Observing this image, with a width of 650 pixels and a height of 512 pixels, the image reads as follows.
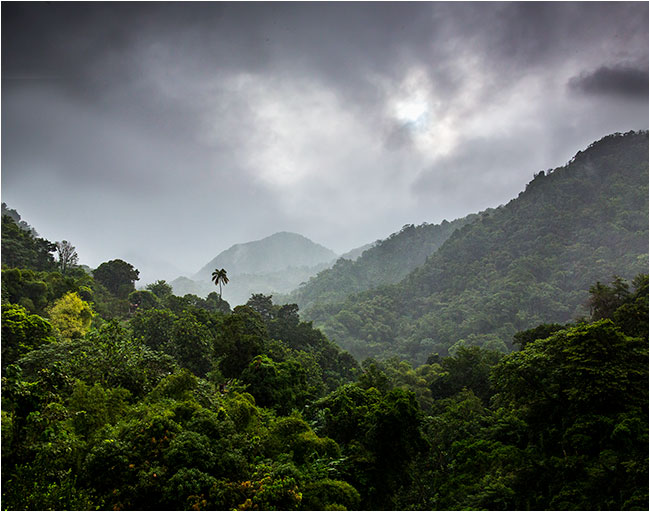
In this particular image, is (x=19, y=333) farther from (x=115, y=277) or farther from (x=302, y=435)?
(x=115, y=277)

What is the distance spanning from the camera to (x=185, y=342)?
22688 millimetres

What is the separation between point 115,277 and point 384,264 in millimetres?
95412

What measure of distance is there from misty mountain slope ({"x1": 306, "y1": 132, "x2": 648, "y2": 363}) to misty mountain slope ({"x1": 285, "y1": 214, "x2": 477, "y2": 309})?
24447 millimetres

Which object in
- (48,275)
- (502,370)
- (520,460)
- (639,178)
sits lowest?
(520,460)

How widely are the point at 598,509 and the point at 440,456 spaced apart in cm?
820

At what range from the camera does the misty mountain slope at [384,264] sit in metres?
118

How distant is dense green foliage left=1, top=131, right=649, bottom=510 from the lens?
6.72 metres

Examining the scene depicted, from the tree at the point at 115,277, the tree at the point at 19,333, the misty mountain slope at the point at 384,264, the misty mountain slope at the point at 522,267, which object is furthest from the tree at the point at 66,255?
the misty mountain slope at the point at 384,264

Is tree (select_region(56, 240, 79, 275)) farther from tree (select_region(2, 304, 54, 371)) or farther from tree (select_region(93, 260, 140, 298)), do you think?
tree (select_region(2, 304, 54, 371))

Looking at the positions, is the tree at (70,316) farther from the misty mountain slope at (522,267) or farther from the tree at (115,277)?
the misty mountain slope at (522,267)

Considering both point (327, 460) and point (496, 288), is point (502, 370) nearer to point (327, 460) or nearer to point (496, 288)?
point (327, 460)

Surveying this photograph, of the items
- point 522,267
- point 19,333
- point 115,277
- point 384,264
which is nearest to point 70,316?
point 19,333

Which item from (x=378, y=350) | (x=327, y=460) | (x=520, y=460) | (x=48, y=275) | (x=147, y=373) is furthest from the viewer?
(x=378, y=350)

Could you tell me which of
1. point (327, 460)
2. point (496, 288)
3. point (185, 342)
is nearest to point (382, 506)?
point (327, 460)
